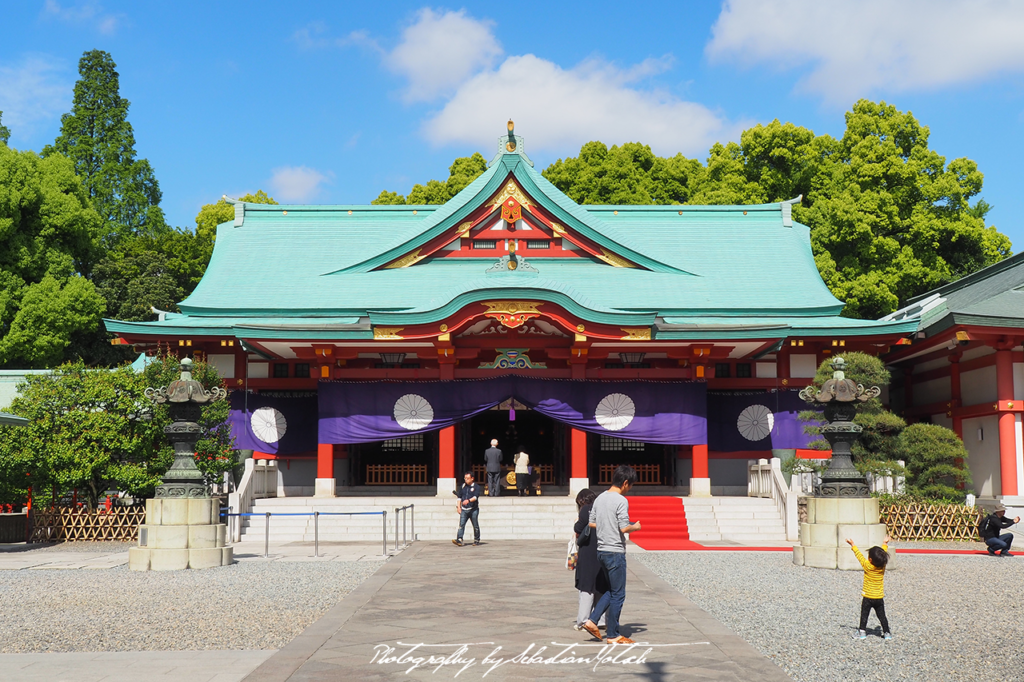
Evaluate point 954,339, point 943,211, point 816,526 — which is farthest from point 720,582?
point 943,211

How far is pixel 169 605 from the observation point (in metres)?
10.5

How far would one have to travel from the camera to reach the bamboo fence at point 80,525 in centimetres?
1886

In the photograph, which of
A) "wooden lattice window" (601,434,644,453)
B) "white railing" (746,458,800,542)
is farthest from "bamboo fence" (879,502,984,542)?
"wooden lattice window" (601,434,644,453)

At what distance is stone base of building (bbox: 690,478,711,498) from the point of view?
2227 cm

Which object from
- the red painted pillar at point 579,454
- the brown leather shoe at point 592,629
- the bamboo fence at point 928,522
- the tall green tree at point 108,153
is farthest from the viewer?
the tall green tree at point 108,153

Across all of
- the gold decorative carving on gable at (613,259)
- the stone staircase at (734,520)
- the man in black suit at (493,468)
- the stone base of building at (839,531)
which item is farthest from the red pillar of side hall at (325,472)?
the stone base of building at (839,531)

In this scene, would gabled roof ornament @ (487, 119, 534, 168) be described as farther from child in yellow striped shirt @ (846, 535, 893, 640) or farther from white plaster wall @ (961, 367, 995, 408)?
child in yellow striped shirt @ (846, 535, 893, 640)

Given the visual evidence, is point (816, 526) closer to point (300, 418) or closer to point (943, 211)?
point (300, 418)

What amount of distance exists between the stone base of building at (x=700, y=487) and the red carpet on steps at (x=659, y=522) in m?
1.44

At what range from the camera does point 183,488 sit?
1466cm

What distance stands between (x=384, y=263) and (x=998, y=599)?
742 inches

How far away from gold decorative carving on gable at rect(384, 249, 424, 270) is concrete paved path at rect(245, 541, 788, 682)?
577 inches

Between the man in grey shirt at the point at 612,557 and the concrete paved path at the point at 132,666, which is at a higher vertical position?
the man in grey shirt at the point at 612,557

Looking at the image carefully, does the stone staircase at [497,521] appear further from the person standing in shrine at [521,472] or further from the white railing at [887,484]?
the white railing at [887,484]
